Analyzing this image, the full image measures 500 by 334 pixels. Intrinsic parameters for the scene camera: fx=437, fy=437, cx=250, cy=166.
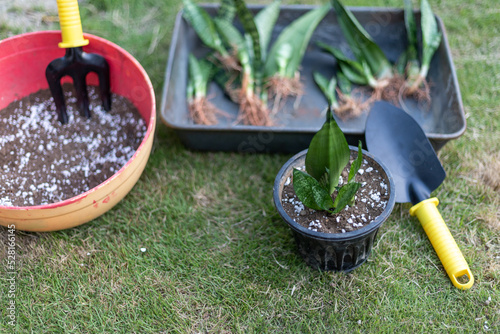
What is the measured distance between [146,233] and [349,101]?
855 mm

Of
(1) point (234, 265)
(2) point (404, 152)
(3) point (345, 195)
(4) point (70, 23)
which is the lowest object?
(1) point (234, 265)

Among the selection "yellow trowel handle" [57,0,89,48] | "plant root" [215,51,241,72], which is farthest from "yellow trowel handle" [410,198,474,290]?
"yellow trowel handle" [57,0,89,48]

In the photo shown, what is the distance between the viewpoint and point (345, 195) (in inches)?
41.7

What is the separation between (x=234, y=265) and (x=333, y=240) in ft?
1.13

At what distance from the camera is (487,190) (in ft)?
4.65

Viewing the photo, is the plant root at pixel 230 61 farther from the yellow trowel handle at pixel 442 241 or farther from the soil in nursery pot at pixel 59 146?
the yellow trowel handle at pixel 442 241

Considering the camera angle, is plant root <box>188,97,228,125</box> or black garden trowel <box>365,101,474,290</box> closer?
black garden trowel <box>365,101,474,290</box>

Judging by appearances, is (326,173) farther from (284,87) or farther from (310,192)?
(284,87)

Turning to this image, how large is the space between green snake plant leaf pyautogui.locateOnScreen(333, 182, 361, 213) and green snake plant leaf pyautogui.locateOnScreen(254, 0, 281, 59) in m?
0.85

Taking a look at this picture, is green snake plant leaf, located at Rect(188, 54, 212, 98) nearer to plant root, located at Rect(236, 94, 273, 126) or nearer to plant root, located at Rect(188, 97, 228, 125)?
plant root, located at Rect(188, 97, 228, 125)

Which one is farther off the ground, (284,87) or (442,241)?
(284,87)

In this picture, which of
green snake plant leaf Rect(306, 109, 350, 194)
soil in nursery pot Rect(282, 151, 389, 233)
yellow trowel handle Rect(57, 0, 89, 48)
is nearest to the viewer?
green snake plant leaf Rect(306, 109, 350, 194)

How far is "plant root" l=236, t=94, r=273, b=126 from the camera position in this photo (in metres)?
1.60

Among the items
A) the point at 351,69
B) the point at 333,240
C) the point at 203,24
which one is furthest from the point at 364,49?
the point at 333,240
